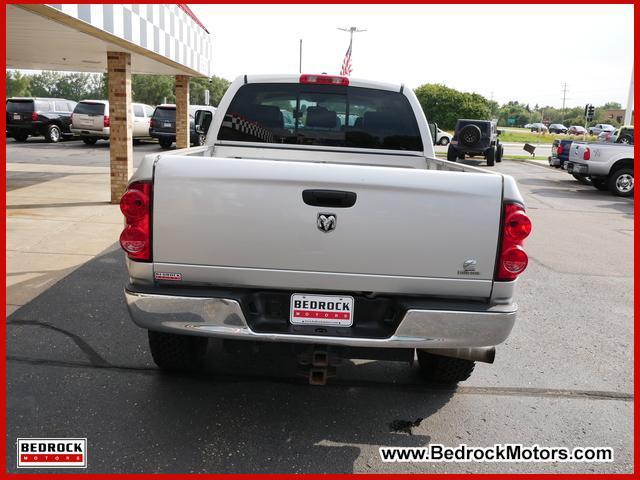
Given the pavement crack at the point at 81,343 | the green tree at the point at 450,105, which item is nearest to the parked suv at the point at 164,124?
the pavement crack at the point at 81,343

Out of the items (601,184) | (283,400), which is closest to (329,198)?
(283,400)

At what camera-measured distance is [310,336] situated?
9.62ft

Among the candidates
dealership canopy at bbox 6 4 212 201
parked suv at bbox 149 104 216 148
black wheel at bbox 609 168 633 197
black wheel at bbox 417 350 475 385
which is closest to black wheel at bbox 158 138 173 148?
parked suv at bbox 149 104 216 148

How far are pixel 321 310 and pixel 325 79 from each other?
2.49m

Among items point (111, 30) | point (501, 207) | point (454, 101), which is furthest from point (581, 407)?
point (454, 101)

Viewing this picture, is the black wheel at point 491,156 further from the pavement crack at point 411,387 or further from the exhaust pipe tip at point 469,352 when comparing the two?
the exhaust pipe tip at point 469,352

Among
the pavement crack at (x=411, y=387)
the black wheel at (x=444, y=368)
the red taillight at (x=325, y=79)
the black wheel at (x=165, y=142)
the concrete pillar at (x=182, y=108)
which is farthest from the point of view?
the black wheel at (x=165, y=142)

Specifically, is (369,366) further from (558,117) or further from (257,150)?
(558,117)

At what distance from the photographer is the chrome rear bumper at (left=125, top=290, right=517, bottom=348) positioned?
291 centimetres

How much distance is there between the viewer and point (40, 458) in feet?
9.91

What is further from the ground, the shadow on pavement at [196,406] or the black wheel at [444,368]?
the black wheel at [444,368]

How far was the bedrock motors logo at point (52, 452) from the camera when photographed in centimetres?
297

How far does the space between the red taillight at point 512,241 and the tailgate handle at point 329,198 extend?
777mm

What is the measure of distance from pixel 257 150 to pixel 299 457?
2525 millimetres
